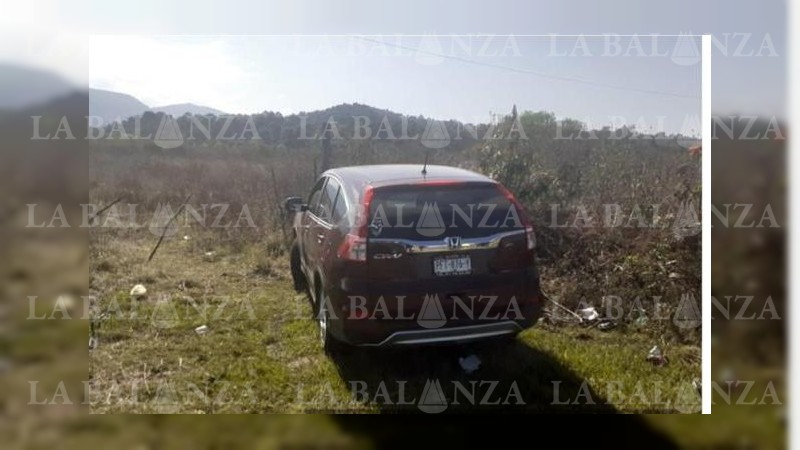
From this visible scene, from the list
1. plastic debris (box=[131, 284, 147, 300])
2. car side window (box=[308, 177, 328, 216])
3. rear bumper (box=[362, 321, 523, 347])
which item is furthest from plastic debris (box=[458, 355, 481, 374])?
plastic debris (box=[131, 284, 147, 300])

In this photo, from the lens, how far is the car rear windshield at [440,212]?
3789 millimetres

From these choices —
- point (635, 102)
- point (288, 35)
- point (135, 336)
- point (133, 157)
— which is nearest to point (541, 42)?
point (635, 102)

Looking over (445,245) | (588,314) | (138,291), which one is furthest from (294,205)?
(588,314)

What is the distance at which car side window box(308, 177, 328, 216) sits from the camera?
155 inches

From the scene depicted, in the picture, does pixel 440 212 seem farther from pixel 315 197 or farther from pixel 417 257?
pixel 315 197

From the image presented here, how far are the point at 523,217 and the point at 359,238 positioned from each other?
1070mm

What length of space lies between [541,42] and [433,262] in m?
1.58

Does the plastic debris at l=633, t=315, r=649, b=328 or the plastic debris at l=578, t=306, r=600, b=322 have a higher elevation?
the plastic debris at l=578, t=306, r=600, b=322

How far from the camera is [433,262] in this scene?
3770 mm

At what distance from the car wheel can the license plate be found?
886 millimetres

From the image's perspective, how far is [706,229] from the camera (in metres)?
4.04

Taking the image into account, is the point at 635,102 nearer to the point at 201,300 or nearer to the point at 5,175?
the point at 201,300

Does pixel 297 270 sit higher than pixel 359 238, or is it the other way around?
pixel 359 238

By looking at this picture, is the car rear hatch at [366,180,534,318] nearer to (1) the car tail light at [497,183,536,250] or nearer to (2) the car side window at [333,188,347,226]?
(1) the car tail light at [497,183,536,250]
